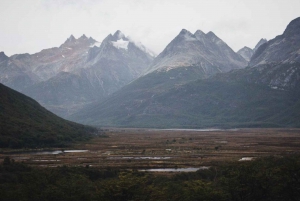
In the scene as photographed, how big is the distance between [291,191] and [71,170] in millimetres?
53316

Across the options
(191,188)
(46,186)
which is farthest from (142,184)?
→ (46,186)

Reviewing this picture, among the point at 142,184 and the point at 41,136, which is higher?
the point at 41,136

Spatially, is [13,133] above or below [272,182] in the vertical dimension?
above

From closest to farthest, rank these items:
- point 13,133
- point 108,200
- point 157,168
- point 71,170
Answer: point 108,200, point 71,170, point 157,168, point 13,133

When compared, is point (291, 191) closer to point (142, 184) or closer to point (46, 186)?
point (142, 184)

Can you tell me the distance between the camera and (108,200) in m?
58.4

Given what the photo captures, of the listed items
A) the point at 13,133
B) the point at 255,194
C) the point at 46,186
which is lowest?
the point at 255,194

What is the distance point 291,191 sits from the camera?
64.2 m

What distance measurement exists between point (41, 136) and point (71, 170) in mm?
108768

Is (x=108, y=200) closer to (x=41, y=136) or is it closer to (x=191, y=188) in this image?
(x=191, y=188)

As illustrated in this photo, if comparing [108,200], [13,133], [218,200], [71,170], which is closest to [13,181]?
[71,170]

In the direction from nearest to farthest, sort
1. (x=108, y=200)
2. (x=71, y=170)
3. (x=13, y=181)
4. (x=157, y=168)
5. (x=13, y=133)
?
1. (x=108, y=200)
2. (x=13, y=181)
3. (x=71, y=170)
4. (x=157, y=168)
5. (x=13, y=133)

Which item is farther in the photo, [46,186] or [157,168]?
[157,168]


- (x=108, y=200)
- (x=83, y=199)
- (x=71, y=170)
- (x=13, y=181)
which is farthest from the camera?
(x=71, y=170)
